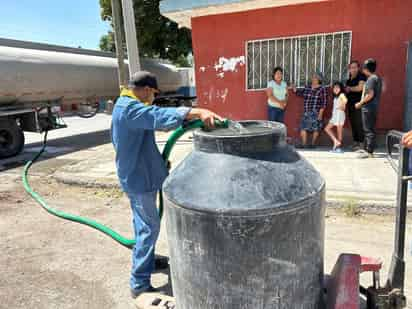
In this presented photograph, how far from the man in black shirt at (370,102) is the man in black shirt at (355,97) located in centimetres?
25

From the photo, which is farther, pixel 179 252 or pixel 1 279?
pixel 1 279

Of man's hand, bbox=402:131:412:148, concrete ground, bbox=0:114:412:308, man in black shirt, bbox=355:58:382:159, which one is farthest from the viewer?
man in black shirt, bbox=355:58:382:159

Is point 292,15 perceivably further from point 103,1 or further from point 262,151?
point 103,1

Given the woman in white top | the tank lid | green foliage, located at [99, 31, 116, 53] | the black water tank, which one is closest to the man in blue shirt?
the tank lid

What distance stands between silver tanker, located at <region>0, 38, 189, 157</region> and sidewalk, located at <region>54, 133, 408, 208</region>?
8.07 ft

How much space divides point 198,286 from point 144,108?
1.10 metres

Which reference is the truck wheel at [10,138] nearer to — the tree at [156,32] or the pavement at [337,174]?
the pavement at [337,174]

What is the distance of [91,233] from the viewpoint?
4016 millimetres

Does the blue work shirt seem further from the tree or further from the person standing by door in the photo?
the tree

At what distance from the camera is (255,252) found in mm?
1500

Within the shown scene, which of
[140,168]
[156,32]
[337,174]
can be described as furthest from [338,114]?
[156,32]

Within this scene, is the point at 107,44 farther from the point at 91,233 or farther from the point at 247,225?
the point at 247,225

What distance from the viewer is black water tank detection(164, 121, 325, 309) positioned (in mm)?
1499

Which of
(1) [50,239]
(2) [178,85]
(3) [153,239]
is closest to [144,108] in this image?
(3) [153,239]
